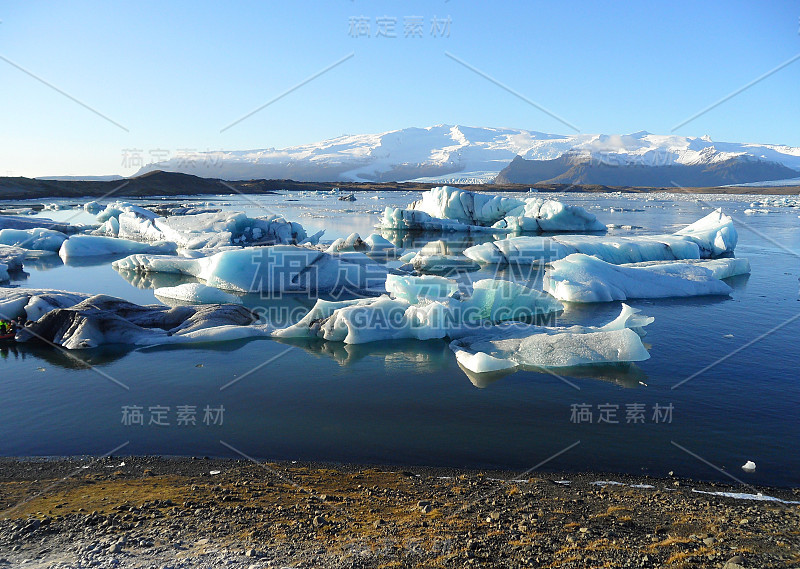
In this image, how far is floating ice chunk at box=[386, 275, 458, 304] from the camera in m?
8.70

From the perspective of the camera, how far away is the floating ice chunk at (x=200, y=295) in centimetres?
931

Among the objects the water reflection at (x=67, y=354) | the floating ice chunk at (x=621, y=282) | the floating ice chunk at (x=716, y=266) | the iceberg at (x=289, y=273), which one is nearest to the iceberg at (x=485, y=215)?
the floating ice chunk at (x=716, y=266)

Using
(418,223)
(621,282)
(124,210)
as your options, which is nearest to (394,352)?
(621,282)

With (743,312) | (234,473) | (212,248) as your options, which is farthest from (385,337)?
(212,248)

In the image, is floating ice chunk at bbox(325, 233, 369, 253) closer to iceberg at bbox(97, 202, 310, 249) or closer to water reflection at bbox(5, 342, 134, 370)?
iceberg at bbox(97, 202, 310, 249)

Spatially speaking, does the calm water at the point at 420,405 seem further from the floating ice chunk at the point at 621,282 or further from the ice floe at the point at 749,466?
the floating ice chunk at the point at 621,282

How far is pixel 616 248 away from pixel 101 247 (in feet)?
46.8

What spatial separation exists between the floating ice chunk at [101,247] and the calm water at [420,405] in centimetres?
965

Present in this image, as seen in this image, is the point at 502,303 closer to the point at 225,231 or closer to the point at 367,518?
the point at 367,518

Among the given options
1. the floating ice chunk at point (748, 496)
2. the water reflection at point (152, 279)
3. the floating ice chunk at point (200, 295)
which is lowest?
the floating ice chunk at point (748, 496)

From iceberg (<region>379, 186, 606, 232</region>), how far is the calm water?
14855 millimetres

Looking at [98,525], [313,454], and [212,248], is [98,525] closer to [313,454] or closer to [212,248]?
[313,454]

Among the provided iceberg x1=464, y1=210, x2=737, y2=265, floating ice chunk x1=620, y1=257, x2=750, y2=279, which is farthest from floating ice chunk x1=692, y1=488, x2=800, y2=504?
iceberg x1=464, y1=210, x2=737, y2=265

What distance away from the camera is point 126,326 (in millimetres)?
7082
